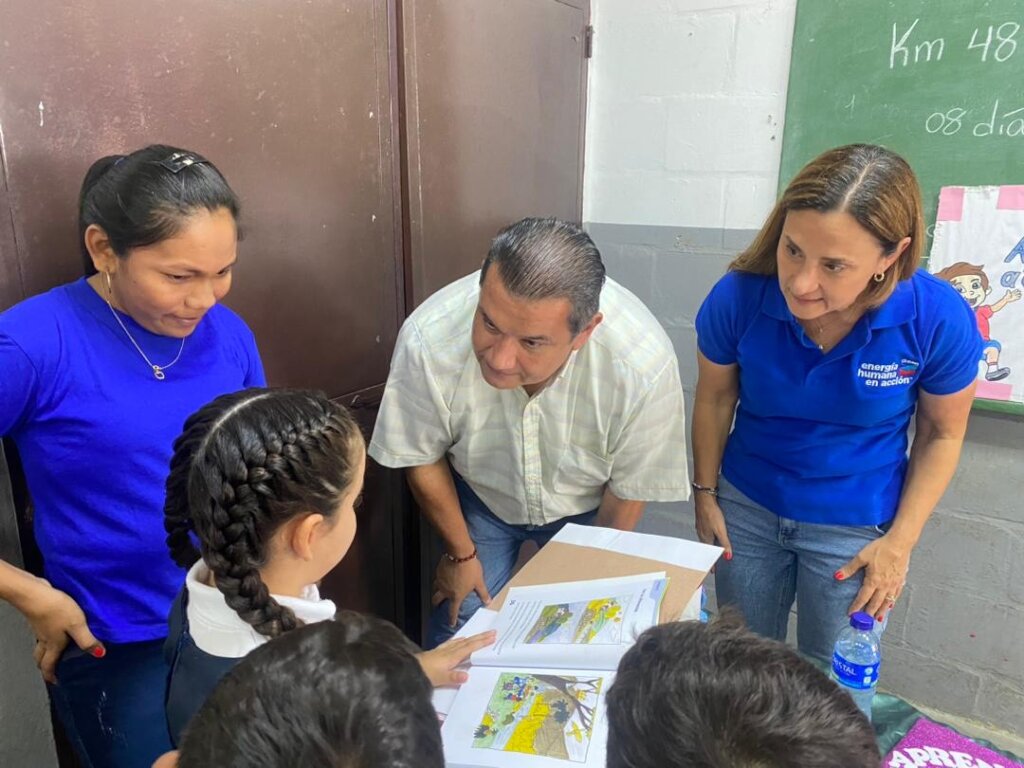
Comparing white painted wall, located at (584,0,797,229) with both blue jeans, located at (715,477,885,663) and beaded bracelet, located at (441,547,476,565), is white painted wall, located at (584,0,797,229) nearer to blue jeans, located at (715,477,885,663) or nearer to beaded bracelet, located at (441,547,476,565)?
blue jeans, located at (715,477,885,663)

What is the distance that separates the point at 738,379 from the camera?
1.47 metres

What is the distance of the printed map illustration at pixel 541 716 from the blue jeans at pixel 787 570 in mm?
617

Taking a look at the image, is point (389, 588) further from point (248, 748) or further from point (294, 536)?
point (248, 748)

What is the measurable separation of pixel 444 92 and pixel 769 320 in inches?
35.8

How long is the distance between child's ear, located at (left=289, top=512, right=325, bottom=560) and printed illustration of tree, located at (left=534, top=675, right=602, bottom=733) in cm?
34

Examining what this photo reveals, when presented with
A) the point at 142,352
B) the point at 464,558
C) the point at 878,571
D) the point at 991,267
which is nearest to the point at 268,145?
the point at 142,352

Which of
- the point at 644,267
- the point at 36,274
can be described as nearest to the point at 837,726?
the point at 36,274

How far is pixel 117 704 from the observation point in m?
1.09

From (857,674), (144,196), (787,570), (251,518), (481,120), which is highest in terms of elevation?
(481,120)

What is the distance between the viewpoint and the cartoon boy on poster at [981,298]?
1735 millimetres

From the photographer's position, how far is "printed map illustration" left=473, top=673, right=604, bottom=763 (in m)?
0.84

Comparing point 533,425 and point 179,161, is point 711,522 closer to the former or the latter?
point 533,425

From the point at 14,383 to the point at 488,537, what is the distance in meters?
0.94

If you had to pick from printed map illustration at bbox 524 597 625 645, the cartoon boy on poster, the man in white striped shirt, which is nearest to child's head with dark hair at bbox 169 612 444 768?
printed map illustration at bbox 524 597 625 645
